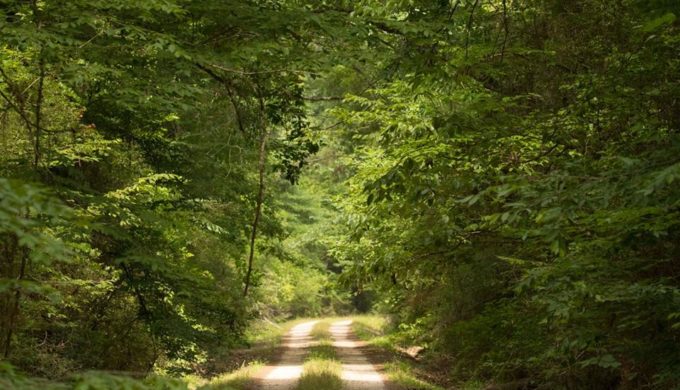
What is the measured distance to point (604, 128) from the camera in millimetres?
7703

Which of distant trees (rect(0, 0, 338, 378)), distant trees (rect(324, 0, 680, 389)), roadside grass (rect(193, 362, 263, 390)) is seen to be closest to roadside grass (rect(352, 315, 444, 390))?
distant trees (rect(324, 0, 680, 389))

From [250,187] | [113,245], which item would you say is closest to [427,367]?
[250,187]

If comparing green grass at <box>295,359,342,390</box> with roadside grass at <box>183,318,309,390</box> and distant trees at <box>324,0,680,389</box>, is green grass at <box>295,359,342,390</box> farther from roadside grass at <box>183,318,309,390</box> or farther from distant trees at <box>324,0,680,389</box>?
distant trees at <box>324,0,680,389</box>

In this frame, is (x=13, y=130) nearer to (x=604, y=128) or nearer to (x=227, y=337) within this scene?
(x=227, y=337)

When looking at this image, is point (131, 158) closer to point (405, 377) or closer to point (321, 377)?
point (321, 377)

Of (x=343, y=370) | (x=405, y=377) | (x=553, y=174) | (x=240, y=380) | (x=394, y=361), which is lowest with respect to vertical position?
(x=394, y=361)

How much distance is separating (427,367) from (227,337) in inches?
350

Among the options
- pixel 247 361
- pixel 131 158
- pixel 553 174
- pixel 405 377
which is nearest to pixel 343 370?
pixel 405 377

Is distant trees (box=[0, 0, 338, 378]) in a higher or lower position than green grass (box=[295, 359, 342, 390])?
higher

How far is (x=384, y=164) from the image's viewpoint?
11.5 m

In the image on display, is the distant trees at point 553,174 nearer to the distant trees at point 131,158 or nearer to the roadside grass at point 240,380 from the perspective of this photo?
the distant trees at point 131,158

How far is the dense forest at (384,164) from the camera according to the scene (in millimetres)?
5242

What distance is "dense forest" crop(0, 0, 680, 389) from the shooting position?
5242mm

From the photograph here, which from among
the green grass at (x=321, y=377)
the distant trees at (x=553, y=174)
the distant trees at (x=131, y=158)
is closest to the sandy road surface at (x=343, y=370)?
the green grass at (x=321, y=377)
